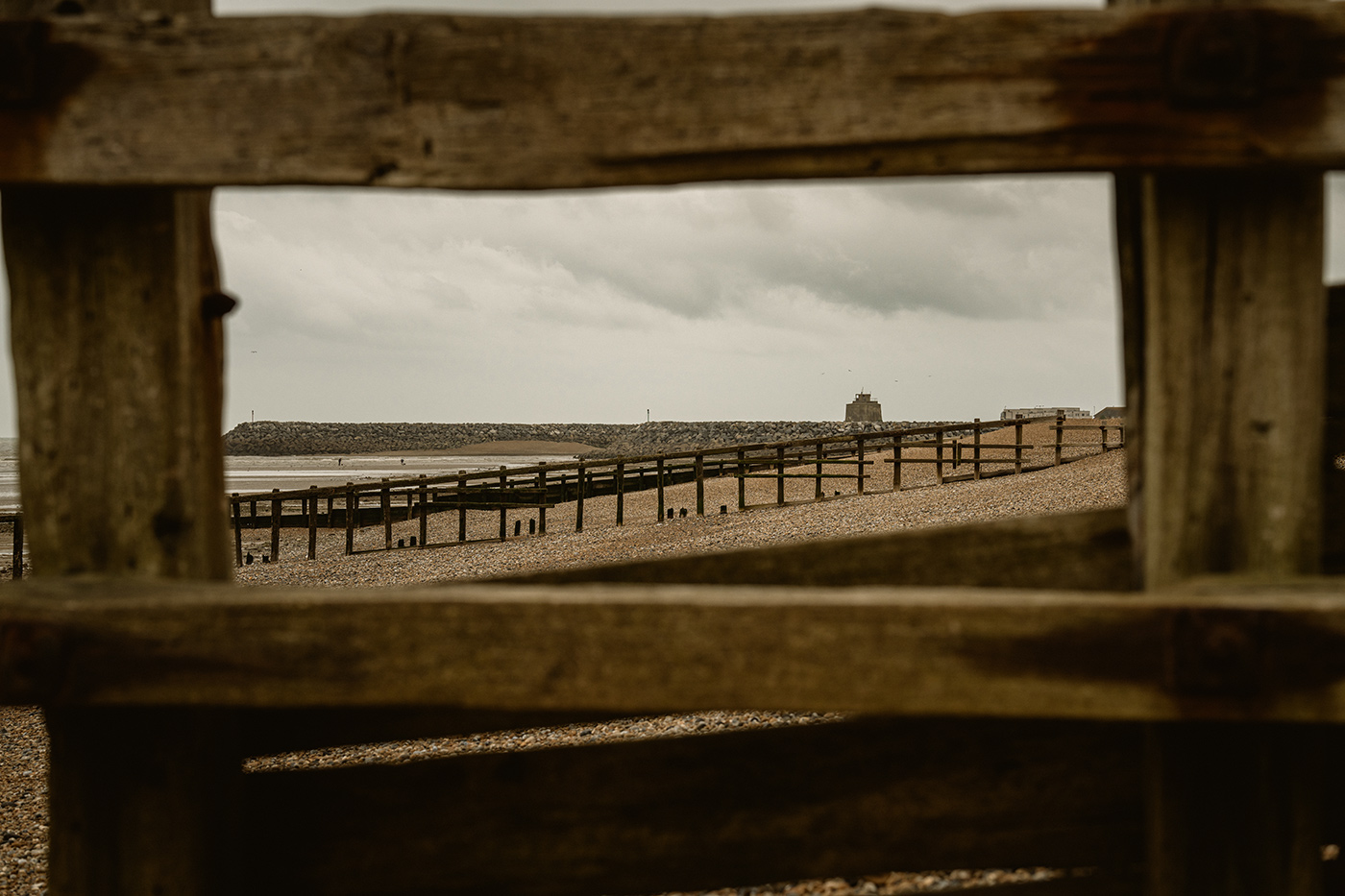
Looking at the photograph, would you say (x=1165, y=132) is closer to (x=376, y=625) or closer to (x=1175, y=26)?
(x=1175, y=26)

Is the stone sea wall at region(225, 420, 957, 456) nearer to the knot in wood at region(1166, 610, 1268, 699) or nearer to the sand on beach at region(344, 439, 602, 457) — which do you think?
the sand on beach at region(344, 439, 602, 457)

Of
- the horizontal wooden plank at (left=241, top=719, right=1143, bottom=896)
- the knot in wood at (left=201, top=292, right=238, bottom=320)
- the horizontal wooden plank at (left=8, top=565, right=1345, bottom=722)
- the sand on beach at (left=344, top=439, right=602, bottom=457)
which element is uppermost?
the knot in wood at (left=201, top=292, right=238, bottom=320)

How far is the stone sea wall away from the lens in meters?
98.1

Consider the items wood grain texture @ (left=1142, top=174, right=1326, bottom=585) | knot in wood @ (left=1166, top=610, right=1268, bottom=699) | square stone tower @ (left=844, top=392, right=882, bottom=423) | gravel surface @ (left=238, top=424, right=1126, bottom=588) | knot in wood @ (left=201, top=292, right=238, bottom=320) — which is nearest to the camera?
knot in wood @ (left=1166, top=610, right=1268, bottom=699)

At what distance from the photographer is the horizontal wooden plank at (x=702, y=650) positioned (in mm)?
1224

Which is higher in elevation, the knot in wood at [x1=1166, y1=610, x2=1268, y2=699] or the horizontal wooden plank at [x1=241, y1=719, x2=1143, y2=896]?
the knot in wood at [x1=1166, y1=610, x2=1268, y2=699]

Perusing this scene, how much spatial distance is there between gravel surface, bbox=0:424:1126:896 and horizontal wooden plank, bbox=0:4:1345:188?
162cm

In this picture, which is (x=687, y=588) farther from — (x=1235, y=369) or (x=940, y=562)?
(x=1235, y=369)

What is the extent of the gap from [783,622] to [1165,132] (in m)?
1.00

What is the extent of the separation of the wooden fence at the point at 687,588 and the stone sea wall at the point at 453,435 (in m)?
86.7

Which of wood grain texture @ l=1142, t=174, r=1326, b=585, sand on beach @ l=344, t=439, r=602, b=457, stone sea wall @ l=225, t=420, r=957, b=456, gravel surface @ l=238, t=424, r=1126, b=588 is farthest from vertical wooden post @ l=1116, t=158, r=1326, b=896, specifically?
sand on beach @ l=344, t=439, r=602, b=457

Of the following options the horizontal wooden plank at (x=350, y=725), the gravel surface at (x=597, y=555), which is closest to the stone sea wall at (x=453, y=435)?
the gravel surface at (x=597, y=555)

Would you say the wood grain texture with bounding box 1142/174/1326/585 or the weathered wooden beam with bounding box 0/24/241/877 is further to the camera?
the weathered wooden beam with bounding box 0/24/241/877

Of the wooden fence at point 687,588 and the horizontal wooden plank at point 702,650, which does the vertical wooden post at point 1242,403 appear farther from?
the horizontal wooden plank at point 702,650
